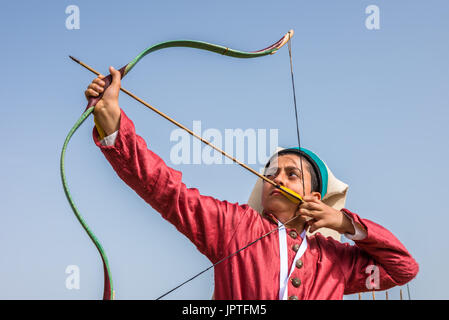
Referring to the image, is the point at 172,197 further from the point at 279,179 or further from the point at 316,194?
the point at 316,194

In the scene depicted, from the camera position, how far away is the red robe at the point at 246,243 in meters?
2.23

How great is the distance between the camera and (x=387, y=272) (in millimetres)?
2646

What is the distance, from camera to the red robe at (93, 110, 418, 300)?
223 cm

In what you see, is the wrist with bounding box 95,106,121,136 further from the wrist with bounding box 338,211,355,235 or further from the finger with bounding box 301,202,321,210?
the wrist with bounding box 338,211,355,235

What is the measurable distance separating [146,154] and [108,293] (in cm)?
54

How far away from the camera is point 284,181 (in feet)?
8.84

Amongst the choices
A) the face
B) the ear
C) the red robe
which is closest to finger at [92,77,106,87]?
the red robe

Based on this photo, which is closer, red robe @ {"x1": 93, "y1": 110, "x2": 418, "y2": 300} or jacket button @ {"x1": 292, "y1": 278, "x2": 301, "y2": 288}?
red robe @ {"x1": 93, "y1": 110, "x2": 418, "y2": 300}

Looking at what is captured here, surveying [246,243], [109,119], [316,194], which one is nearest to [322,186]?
[316,194]

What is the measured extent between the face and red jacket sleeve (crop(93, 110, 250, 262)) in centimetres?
14

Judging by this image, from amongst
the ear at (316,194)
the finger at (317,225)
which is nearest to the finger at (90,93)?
the finger at (317,225)

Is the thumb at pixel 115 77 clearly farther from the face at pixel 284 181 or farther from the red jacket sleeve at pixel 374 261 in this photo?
the red jacket sleeve at pixel 374 261

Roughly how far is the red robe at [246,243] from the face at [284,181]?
8 cm
